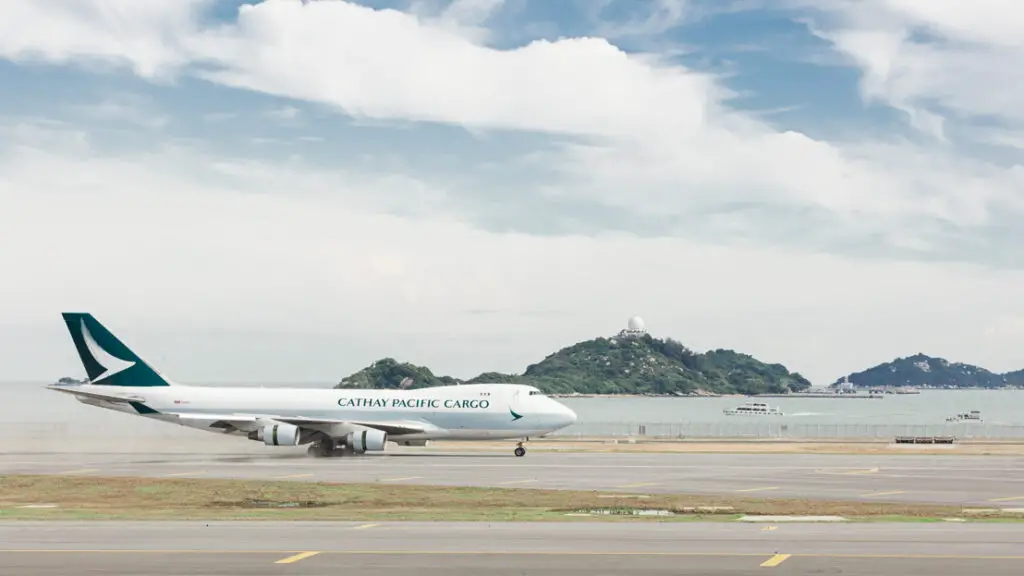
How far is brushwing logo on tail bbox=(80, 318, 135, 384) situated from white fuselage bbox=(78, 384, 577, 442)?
104cm

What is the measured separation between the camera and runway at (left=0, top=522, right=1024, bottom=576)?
21.7 metres

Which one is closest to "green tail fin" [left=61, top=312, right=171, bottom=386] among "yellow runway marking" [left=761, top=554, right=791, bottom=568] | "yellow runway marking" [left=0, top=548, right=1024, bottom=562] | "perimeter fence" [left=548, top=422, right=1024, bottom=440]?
"perimeter fence" [left=548, top=422, right=1024, bottom=440]

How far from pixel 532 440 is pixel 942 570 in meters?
71.3

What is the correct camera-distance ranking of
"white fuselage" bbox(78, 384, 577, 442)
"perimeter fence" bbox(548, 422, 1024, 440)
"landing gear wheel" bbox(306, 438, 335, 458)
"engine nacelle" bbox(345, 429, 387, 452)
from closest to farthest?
"engine nacelle" bbox(345, 429, 387, 452) < "landing gear wheel" bbox(306, 438, 335, 458) < "white fuselage" bbox(78, 384, 577, 442) < "perimeter fence" bbox(548, 422, 1024, 440)

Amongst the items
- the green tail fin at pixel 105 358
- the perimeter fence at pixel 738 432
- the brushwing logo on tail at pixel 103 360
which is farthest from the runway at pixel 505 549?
the perimeter fence at pixel 738 432

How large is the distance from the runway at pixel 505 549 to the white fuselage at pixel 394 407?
3901 cm

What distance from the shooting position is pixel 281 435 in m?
68.6

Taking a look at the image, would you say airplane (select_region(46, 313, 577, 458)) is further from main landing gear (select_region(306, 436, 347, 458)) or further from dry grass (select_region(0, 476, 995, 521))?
dry grass (select_region(0, 476, 995, 521))

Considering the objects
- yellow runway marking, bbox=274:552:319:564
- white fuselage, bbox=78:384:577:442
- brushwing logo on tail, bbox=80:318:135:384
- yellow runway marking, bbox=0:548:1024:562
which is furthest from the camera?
brushwing logo on tail, bbox=80:318:135:384

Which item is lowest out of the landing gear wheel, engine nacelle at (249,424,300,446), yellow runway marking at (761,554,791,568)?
yellow runway marking at (761,554,791,568)

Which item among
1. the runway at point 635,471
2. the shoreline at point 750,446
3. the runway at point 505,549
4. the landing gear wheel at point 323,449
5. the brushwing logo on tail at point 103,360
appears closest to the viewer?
the runway at point 505,549

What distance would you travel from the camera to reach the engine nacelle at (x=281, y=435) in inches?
2697

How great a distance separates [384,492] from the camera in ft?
141

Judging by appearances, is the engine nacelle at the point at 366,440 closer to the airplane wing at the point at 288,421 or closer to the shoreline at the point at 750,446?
the airplane wing at the point at 288,421
